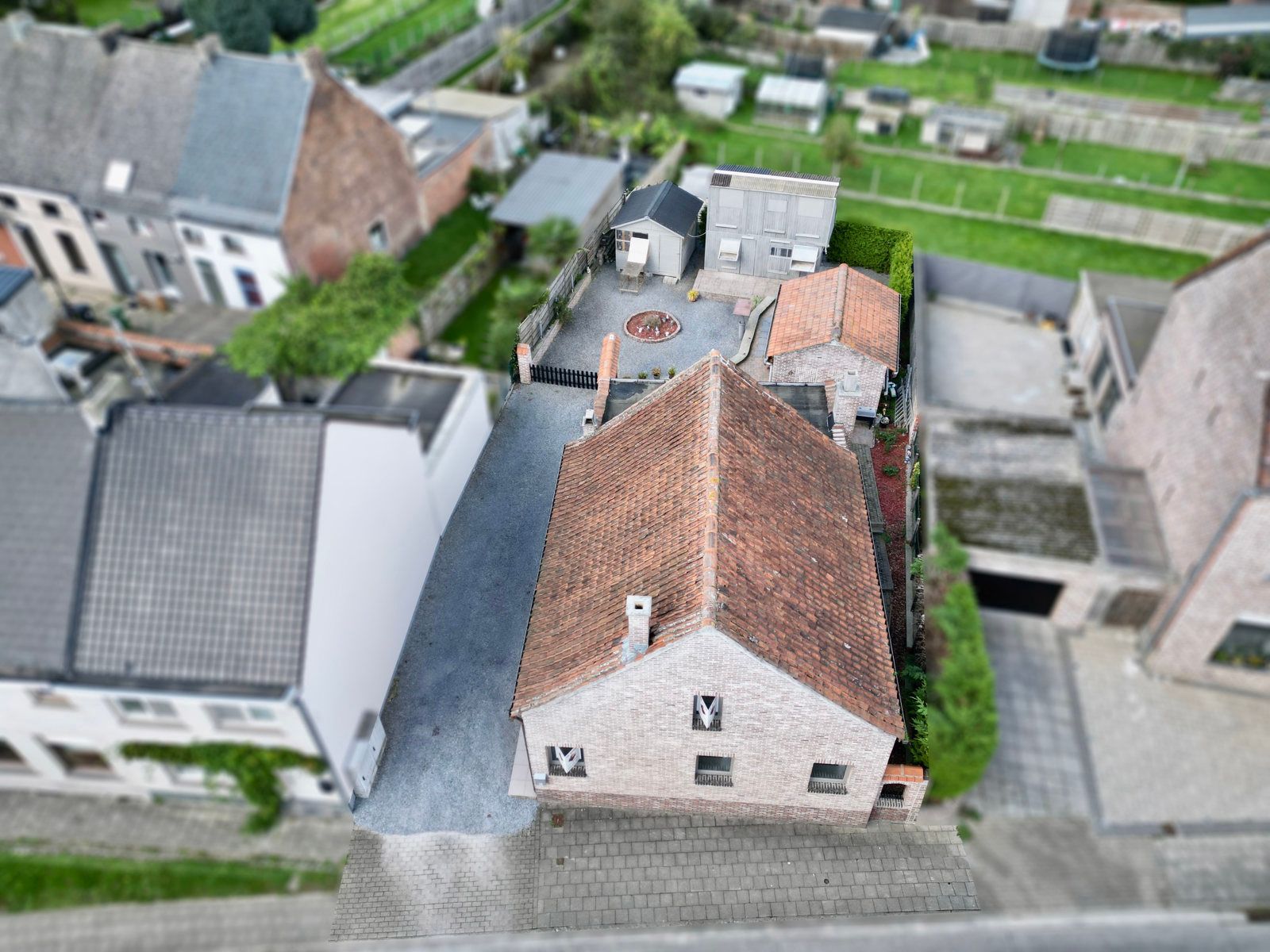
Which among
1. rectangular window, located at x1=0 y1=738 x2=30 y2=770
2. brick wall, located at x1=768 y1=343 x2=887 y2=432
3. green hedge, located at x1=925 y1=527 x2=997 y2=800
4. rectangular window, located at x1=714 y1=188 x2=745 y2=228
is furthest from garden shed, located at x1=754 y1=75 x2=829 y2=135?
rectangular window, located at x1=0 y1=738 x2=30 y2=770

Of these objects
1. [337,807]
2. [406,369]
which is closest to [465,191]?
[406,369]

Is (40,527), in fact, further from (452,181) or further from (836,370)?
(452,181)

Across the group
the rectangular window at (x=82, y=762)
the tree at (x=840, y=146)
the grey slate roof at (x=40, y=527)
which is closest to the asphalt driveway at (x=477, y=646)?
the grey slate roof at (x=40, y=527)

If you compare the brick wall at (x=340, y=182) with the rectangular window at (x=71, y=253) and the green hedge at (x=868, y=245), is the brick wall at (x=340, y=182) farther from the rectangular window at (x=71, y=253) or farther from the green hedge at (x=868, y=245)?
the green hedge at (x=868, y=245)

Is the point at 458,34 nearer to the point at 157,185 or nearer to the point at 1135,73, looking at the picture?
the point at 157,185

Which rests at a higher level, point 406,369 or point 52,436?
point 52,436
